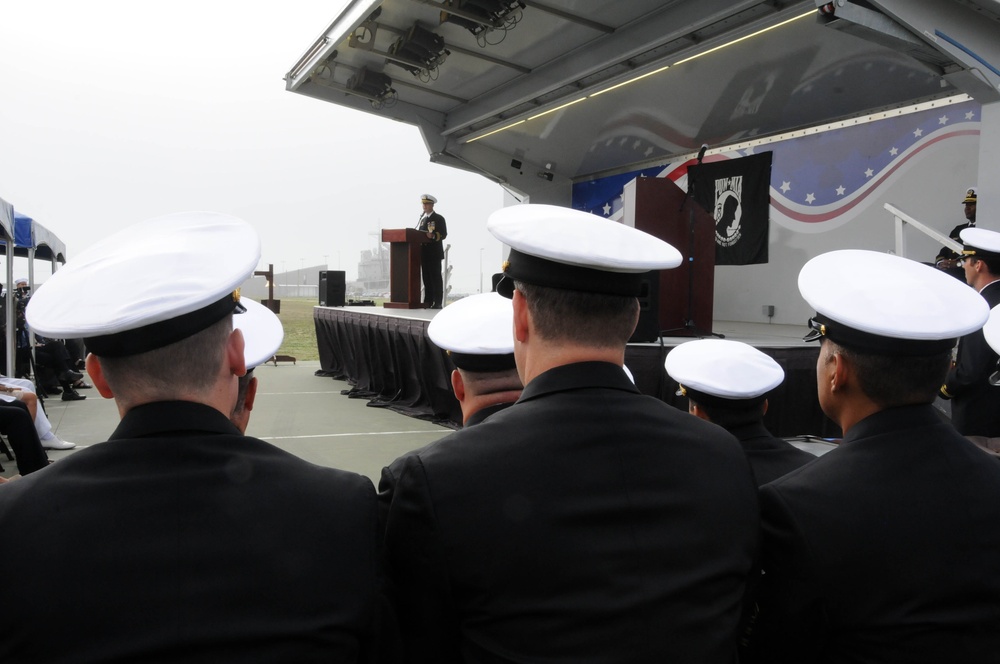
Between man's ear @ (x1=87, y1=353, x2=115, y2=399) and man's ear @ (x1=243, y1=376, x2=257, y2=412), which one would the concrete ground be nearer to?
man's ear @ (x1=243, y1=376, x2=257, y2=412)

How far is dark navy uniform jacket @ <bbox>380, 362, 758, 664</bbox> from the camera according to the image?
963mm

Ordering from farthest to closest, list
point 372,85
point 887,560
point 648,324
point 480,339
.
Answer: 1. point 372,85
2. point 648,324
3. point 480,339
4. point 887,560

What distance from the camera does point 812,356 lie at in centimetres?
481

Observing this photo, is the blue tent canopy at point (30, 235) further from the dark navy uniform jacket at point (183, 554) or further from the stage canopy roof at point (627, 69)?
the dark navy uniform jacket at point (183, 554)

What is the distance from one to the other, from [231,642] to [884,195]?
7.84 meters

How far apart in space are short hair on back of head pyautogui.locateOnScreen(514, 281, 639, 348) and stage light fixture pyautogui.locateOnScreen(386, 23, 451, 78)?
24.0 ft

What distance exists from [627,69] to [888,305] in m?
6.77

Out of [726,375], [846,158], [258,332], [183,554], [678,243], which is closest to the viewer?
[183,554]

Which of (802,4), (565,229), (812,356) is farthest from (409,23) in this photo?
(565,229)

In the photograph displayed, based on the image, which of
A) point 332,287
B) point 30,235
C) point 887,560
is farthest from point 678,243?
point 30,235

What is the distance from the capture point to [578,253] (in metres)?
1.12

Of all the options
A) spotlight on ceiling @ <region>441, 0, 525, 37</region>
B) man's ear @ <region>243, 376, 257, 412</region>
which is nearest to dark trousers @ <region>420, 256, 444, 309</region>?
spotlight on ceiling @ <region>441, 0, 525, 37</region>

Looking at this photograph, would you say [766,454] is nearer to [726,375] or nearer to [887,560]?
[726,375]

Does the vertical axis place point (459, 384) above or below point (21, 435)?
above
